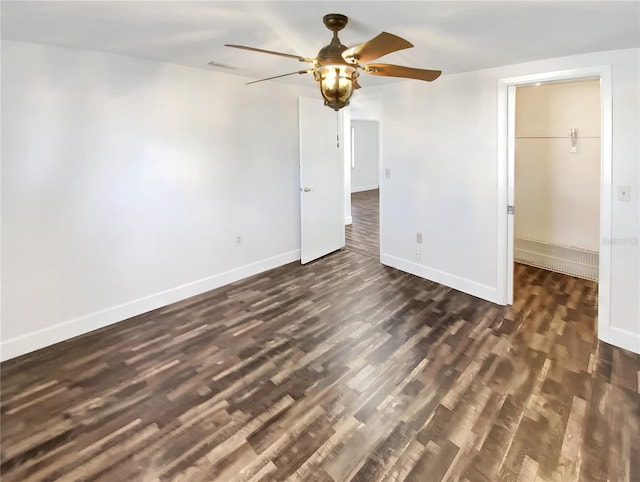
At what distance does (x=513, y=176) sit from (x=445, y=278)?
127cm

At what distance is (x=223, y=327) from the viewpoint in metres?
3.21

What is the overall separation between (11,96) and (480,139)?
3.79m

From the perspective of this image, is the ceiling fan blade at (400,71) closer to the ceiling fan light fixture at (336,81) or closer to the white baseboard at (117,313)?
the ceiling fan light fixture at (336,81)

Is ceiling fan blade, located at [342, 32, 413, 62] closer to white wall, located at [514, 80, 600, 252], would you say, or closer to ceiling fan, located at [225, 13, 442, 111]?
ceiling fan, located at [225, 13, 442, 111]

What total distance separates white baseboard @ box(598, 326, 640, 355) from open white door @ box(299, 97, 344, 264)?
10.3 feet

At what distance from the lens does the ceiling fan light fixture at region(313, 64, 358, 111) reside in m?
2.02

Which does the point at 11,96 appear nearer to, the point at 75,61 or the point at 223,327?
the point at 75,61

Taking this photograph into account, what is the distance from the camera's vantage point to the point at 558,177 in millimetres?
4375

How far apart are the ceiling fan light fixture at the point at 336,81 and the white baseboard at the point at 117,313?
8.38ft

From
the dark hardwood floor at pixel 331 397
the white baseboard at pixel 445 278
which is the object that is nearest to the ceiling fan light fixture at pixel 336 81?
the dark hardwood floor at pixel 331 397

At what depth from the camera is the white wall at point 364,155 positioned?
11203mm

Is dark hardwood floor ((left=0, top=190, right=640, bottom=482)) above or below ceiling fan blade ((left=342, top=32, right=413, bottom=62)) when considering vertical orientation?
below

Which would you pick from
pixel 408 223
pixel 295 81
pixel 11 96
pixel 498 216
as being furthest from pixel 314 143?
pixel 11 96

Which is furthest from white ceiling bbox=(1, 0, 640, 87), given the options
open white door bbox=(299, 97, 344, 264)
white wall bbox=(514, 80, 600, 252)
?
open white door bbox=(299, 97, 344, 264)
